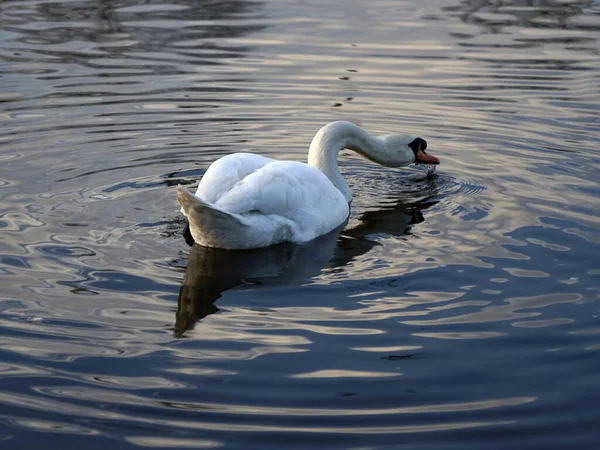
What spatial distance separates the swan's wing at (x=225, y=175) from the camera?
7.91 metres

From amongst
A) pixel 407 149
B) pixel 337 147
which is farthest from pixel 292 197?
pixel 407 149

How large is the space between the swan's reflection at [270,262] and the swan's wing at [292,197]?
182mm

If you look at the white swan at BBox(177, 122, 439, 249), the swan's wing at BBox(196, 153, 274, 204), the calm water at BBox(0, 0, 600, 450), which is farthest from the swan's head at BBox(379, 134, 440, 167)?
the swan's wing at BBox(196, 153, 274, 204)

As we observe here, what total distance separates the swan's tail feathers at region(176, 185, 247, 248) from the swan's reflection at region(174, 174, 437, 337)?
151 millimetres

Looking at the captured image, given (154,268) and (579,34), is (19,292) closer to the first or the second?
(154,268)

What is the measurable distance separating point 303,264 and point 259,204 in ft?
1.84

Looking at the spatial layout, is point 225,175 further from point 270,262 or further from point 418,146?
point 418,146

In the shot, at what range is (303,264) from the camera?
7.69 metres

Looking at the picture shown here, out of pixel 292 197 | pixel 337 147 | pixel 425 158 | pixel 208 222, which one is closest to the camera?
pixel 208 222

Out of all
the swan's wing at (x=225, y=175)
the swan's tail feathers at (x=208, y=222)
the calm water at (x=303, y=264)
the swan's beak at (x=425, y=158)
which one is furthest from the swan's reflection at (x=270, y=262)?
the swan's beak at (x=425, y=158)

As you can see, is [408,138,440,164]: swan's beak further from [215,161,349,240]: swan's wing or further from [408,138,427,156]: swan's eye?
[215,161,349,240]: swan's wing

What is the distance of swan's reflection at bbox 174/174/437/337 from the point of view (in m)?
6.89

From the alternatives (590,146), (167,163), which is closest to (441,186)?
(590,146)

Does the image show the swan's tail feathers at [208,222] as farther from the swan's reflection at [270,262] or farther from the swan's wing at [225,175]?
the swan's wing at [225,175]
